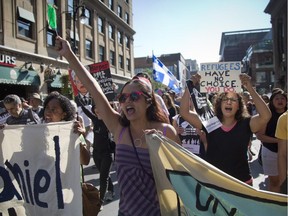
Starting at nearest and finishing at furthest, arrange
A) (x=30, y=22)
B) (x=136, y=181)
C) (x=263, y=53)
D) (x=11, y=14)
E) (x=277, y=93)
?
(x=136, y=181) → (x=277, y=93) → (x=11, y=14) → (x=30, y=22) → (x=263, y=53)

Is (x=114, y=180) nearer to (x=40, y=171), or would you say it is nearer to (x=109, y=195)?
(x=109, y=195)

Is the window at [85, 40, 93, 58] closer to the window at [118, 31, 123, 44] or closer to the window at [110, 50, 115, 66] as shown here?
the window at [110, 50, 115, 66]

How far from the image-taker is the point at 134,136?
2285 millimetres

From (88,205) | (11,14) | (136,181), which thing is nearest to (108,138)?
(88,205)

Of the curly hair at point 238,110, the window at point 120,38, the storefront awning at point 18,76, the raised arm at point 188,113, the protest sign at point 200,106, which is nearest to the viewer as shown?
the curly hair at point 238,110

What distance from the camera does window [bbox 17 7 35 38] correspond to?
17.8 m

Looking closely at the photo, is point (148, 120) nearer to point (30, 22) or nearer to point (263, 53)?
point (30, 22)

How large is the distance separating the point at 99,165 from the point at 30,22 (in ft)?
52.0

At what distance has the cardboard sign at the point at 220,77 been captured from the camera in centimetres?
452

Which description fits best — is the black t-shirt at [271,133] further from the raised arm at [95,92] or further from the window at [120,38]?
the window at [120,38]

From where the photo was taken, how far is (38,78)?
19234 mm

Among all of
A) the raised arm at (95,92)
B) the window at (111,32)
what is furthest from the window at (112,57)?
the raised arm at (95,92)

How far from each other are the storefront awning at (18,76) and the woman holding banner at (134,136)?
605 inches

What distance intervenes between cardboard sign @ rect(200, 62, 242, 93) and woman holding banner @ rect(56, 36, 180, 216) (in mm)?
2385
